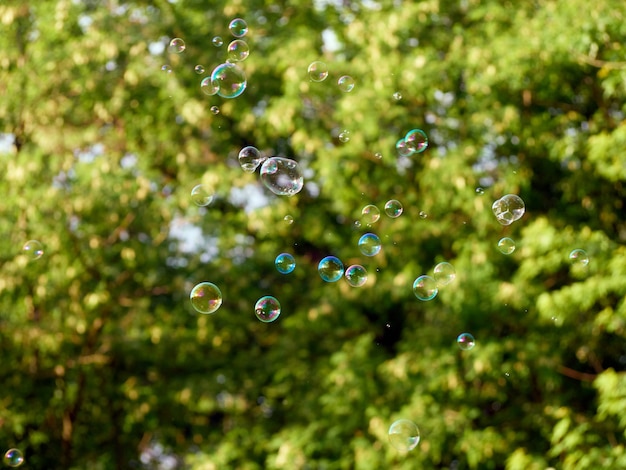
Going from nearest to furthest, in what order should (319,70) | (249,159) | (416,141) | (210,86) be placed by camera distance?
(249,159), (416,141), (210,86), (319,70)

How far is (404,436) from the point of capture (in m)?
6.19

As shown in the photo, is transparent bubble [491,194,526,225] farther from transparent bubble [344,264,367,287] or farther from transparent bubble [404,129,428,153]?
transparent bubble [344,264,367,287]

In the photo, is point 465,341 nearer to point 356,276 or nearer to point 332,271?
point 356,276

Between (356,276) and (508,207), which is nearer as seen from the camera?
(508,207)

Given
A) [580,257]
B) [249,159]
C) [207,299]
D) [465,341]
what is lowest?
[465,341]

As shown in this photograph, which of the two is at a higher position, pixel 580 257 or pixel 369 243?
pixel 369 243

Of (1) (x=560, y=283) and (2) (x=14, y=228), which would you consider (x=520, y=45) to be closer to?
(1) (x=560, y=283)

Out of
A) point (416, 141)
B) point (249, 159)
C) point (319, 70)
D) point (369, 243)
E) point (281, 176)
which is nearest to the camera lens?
point (281, 176)

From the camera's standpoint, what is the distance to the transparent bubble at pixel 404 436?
607 cm

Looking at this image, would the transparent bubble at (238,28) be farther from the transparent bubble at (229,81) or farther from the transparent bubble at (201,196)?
the transparent bubble at (201,196)

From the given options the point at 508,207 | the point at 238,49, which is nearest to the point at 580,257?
the point at 508,207

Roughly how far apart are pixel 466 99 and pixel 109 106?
3.04 meters

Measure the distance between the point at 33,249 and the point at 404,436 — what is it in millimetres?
2915

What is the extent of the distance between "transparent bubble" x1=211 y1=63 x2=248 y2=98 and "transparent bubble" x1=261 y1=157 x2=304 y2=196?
0.61 metres
